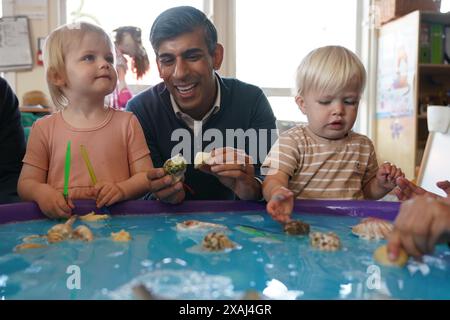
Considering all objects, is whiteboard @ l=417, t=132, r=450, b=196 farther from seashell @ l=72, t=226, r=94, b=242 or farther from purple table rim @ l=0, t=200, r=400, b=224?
seashell @ l=72, t=226, r=94, b=242

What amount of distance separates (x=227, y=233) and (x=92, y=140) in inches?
21.6

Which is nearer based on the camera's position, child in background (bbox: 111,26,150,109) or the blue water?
the blue water

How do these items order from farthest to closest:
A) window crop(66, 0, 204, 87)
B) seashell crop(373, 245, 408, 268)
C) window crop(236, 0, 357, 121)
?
1. window crop(236, 0, 357, 121)
2. window crop(66, 0, 204, 87)
3. seashell crop(373, 245, 408, 268)

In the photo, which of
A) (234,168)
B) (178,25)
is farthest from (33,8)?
(234,168)

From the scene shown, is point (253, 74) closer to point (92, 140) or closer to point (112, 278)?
point (92, 140)

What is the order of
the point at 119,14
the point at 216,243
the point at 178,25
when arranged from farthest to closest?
the point at 119,14, the point at 178,25, the point at 216,243

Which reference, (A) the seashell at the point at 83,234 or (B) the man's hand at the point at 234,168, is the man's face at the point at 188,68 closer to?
(B) the man's hand at the point at 234,168

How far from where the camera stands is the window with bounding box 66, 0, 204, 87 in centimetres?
360

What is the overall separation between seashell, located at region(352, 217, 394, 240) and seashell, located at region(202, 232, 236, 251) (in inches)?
Answer: 10.6

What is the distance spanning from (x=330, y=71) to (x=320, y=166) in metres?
0.26

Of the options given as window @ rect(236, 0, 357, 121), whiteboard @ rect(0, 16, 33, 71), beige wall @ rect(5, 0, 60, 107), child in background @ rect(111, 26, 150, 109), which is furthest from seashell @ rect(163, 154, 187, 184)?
window @ rect(236, 0, 357, 121)

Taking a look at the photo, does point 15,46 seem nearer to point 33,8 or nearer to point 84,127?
point 33,8

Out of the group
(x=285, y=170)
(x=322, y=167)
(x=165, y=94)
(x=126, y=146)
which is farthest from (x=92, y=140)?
(x=322, y=167)

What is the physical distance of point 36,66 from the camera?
3510 millimetres
